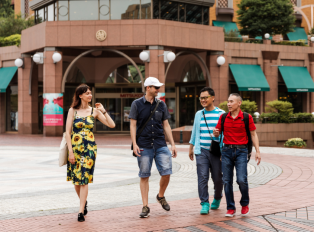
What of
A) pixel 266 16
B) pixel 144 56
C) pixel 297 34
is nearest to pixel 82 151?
pixel 144 56

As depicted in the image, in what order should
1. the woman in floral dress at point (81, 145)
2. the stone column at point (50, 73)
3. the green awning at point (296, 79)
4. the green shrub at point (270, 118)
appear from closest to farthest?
1. the woman in floral dress at point (81, 145)
2. the green shrub at point (270, 118)
3. the stone column at point (50, 73)
4. the green awning at point (296, 79)

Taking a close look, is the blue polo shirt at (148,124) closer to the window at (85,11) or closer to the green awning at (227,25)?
the window at (85,11)

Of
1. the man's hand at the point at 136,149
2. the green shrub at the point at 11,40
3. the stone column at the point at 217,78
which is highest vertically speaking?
the green shrub at the point at 11,40

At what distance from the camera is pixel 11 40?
2942cm

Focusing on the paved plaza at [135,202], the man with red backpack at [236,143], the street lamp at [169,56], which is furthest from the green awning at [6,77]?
the man with red backpack at [236,143]

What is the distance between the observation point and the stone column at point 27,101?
90.3ft

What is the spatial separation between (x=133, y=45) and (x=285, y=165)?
1438cm

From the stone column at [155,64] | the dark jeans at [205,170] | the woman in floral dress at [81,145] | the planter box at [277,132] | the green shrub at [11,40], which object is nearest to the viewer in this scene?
the woman in floral dress at [81,145]

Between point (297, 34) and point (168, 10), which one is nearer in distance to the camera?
point (168, 10)

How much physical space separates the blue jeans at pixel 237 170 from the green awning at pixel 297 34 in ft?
116

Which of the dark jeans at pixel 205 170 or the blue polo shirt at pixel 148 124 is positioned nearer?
the blue polo shirt at pixel 148 124

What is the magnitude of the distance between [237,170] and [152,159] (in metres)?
1.16

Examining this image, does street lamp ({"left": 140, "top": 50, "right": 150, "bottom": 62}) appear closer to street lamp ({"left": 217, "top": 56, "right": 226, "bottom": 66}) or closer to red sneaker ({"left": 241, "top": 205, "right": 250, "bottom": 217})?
street lamp ({"left": 217, "top": 56, "right": 226, "bottom": 66})

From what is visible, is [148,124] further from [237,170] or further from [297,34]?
[297,34]
